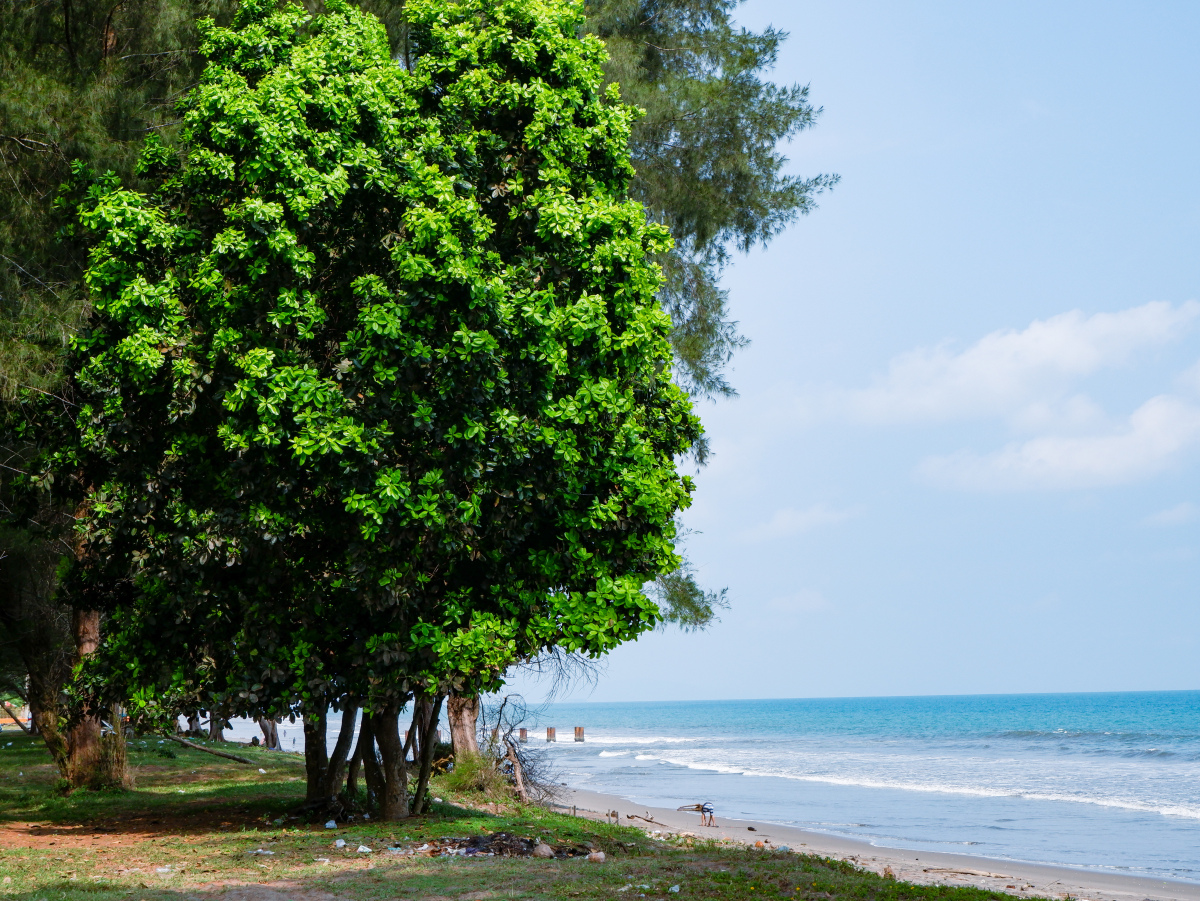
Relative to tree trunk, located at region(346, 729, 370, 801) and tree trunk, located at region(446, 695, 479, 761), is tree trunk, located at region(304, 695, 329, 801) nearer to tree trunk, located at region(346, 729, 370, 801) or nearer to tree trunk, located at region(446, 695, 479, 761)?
tree trunk, located at region(346, 729, 370, 801)

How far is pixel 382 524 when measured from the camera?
9938 mm

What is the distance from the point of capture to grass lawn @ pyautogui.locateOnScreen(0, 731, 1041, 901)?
27.6 feet

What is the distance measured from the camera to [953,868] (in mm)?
15328

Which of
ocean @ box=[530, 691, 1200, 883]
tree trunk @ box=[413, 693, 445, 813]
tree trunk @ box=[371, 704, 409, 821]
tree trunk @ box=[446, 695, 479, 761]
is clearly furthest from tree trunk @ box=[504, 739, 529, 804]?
tree trunk @ box=[371, 704, 409, 821]

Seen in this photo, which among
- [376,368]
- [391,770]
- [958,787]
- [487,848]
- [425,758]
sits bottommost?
[958,787]

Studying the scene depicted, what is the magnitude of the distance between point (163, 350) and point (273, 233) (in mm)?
1692

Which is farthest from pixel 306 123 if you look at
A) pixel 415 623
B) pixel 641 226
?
pixel 415 623

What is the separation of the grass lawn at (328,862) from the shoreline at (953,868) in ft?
10.2

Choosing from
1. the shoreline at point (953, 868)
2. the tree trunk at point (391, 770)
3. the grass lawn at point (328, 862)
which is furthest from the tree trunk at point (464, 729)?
the tree trunk at point (391, 770)

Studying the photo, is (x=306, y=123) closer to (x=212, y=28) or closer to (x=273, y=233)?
(x=273, y=233)

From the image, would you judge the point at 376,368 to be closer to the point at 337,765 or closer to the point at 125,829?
the point at 337,765

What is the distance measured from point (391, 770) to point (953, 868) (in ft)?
28.1

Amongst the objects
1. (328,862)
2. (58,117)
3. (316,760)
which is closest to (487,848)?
(328,862)

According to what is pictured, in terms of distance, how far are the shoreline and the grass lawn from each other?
3.10 meters
